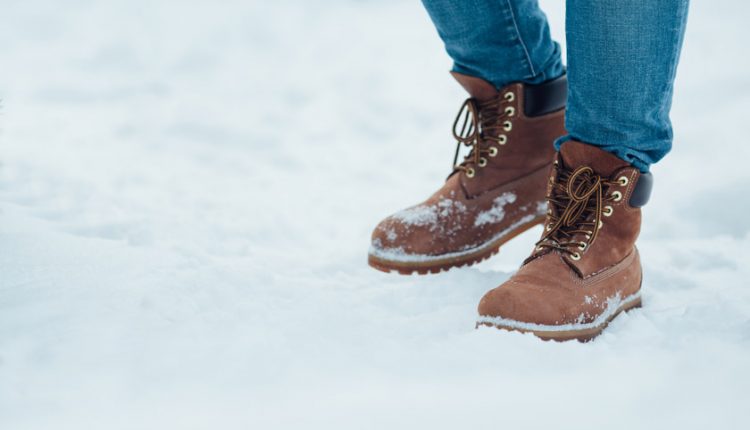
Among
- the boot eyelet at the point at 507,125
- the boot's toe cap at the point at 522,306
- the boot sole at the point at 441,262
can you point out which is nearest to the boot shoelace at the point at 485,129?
the boot eyelet at the point at 507,125

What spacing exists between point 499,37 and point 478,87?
0.43ft

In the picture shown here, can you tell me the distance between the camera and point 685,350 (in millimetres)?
1155

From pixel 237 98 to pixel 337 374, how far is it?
281 centimetres

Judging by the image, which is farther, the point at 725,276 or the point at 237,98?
the point at 237,98

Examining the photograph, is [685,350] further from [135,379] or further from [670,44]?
[135,379]

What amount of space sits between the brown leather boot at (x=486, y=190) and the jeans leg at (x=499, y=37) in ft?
0.11

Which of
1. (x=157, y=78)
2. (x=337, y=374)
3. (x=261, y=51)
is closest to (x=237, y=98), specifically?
(x=157, y=78)

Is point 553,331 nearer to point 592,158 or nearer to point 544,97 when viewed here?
point 592,158

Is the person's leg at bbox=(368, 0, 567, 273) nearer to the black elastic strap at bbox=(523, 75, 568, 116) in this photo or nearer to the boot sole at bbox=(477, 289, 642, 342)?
the black elastic strap at bbox=(523, 75, 568, 116)

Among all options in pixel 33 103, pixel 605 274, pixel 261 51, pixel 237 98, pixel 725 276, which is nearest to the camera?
pixel 605 274

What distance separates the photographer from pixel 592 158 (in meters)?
1.28

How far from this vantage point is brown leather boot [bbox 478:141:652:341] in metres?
1.22

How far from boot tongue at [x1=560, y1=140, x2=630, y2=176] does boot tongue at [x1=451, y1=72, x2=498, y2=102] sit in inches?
12.4

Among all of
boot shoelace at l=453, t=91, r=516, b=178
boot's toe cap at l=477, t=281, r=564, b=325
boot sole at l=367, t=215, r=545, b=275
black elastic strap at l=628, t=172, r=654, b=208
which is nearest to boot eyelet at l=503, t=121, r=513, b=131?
boot shoelace at l=453, t=91, r=516, b=178
